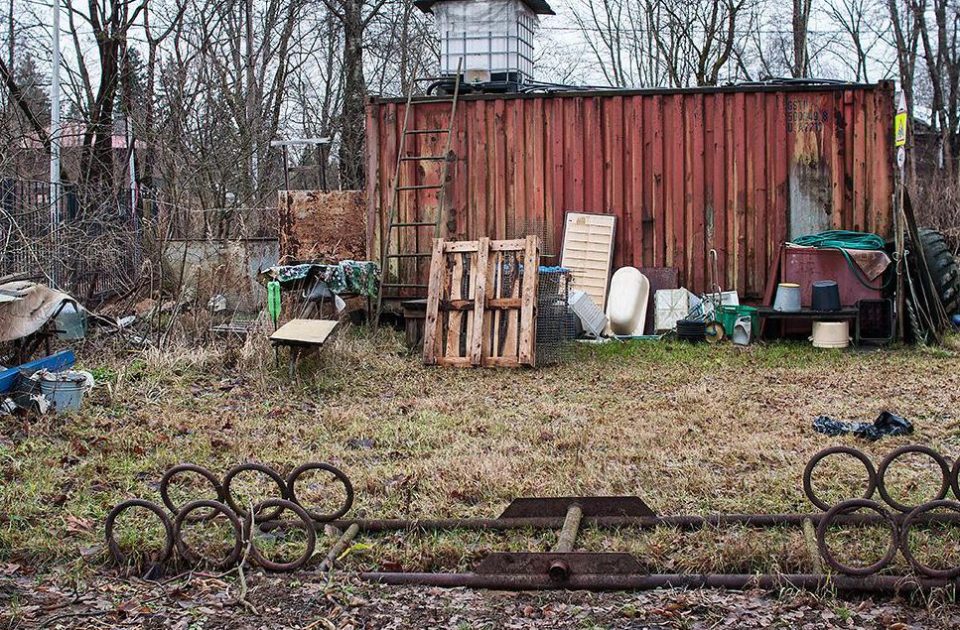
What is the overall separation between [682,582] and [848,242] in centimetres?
923

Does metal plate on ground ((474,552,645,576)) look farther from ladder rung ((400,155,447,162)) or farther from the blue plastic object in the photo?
ladder rung ((400,155,447,162))

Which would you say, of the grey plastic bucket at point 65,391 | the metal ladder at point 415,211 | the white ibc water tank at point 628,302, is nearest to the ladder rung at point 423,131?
the metal ladder at point 415,211

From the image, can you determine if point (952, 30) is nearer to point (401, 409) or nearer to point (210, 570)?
point (401, 409)

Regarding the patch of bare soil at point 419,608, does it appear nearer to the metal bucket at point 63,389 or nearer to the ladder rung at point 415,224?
the metal bucket at point 63,389

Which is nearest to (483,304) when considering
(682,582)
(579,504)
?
(579,504)

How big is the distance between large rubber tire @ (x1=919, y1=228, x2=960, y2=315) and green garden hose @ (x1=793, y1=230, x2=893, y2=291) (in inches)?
23.7

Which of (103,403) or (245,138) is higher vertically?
(245,138)

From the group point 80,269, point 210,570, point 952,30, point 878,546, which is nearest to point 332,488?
point 210,570

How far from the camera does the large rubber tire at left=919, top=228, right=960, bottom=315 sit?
12484mm

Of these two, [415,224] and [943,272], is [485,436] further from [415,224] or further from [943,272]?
[943,272]

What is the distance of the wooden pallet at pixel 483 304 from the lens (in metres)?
10.7

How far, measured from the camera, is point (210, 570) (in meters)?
4.65

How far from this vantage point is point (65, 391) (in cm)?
801

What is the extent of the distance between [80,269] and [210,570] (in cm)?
704
